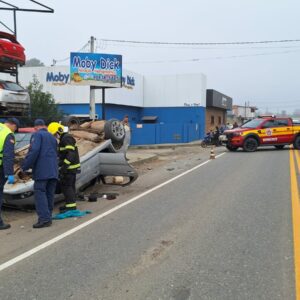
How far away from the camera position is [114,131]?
454 inches

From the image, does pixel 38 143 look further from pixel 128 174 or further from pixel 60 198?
pixel 128 174

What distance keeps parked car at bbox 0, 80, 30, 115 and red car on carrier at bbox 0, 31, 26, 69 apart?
1.37 meters

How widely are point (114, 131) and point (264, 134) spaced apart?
13.9 meters

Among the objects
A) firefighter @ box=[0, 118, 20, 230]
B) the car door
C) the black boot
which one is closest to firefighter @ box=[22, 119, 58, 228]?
firefighter @ box=[0, 118, 20, 230]

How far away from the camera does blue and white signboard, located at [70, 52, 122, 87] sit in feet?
79.9

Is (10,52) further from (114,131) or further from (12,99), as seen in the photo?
(114,131)

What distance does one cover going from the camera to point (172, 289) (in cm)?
455

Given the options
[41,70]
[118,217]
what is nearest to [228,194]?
[118,217]

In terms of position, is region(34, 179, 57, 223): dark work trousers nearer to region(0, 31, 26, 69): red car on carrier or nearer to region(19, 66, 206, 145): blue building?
region(0, 31, 26, 69): red car on carrier

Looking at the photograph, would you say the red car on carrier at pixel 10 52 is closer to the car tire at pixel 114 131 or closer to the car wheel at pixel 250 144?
the car tire at pixel 114 131

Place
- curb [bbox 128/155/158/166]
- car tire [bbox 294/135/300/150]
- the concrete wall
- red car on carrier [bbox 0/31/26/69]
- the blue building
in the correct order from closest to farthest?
1. red car on carrier [bbox 0/31/26/69]
2. curb [bbox 128/155/158/166]
3. car tire [bbox 294/135/300/150]
4. the blue building
5. the concrete wall

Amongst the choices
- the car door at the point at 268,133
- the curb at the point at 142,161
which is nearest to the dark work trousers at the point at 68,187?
the curb at the point at 142,161

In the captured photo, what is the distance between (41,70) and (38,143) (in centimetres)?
2831

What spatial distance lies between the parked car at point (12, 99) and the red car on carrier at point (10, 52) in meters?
1.37
